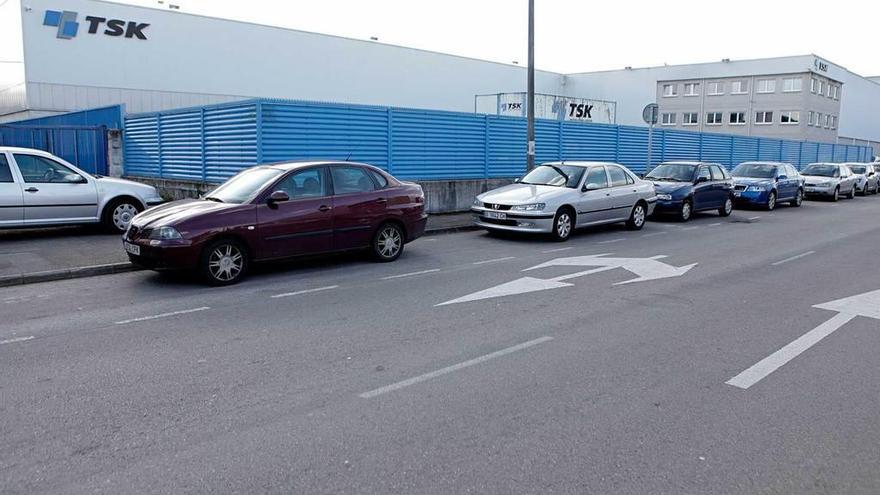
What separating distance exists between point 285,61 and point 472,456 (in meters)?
35.9

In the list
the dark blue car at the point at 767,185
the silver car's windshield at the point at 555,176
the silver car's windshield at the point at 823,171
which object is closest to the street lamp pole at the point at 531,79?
the silver car's windshield at the point at 555,176

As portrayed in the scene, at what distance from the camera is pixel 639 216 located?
15070 millimetres

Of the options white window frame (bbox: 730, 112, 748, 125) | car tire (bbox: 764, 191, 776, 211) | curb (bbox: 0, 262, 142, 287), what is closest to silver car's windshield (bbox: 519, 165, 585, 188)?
curb (bbox: 0, 262, 142, 287)

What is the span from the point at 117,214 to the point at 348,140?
5.26m

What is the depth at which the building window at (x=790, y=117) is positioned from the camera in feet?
192

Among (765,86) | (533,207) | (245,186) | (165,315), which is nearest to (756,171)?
(533,207)

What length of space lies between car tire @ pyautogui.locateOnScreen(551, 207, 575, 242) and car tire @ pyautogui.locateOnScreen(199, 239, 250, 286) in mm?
6354

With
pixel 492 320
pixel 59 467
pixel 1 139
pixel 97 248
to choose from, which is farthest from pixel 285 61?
pixel 59 467

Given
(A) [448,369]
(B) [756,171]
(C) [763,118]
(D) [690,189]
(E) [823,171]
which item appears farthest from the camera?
(C) [763,118]

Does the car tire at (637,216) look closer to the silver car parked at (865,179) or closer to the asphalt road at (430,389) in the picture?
the asphalt road at (430,389)

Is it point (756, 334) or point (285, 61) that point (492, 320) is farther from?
point (285, 61)

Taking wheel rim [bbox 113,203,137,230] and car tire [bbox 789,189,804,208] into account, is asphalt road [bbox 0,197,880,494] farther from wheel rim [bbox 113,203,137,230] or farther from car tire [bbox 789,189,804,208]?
car tire [bbox 789,189,804,208]

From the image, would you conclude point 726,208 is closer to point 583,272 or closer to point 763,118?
point 583,272

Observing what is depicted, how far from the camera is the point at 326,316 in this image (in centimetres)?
680
